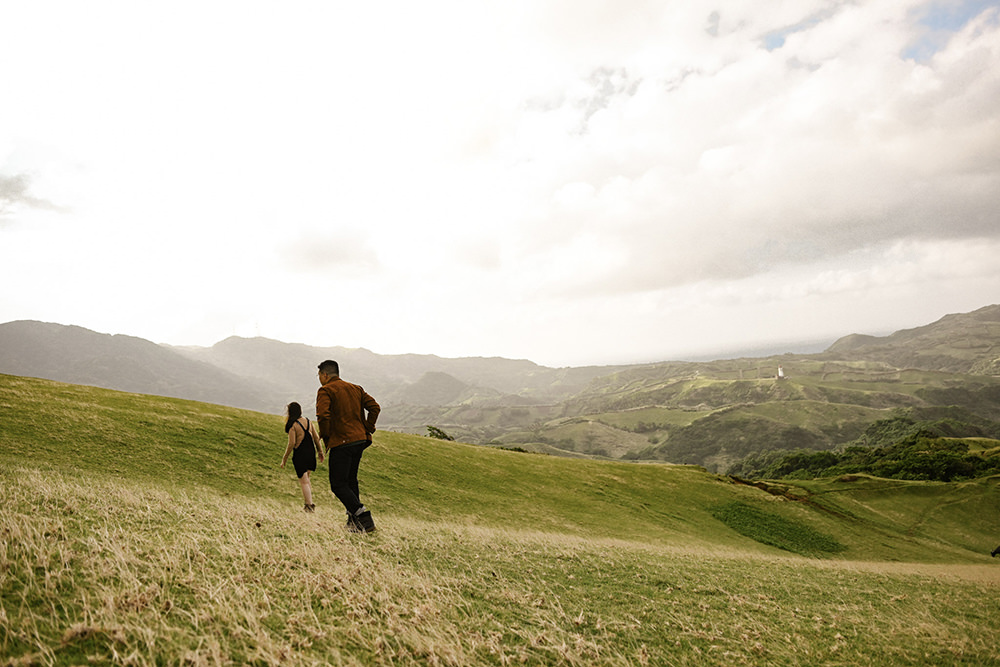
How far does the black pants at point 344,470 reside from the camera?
11.3 m

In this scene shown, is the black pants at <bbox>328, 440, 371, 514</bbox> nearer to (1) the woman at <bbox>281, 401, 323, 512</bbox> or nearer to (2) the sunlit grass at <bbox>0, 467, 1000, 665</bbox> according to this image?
(2) the sunlit grass at <bbox>0, 467, 1000, 665</bbox>

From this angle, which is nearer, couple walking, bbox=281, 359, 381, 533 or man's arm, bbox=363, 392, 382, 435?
couple walking, bbox=281, 359, 381, 533

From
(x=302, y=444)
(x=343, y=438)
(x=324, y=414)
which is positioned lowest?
(x=302, y=444)

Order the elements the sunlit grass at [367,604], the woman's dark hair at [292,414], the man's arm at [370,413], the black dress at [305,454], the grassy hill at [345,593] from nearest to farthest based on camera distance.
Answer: the sunlit grass at [367,604] → the grassy hill at [345,593] → the man's arm at [370,413] → the woman's dark hair at [292,414] → the black dress at [305,454]

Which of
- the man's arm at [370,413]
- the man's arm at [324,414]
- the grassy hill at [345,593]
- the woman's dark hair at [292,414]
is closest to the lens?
the grassy hill at [345,593]

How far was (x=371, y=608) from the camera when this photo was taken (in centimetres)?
673

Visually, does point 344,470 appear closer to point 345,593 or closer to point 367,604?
point 345,593

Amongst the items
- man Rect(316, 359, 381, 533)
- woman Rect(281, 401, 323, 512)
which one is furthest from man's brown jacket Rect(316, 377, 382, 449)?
woman Rect(281, 401, 323, 512)

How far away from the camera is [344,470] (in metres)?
11.4

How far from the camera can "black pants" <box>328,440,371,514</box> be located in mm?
11266

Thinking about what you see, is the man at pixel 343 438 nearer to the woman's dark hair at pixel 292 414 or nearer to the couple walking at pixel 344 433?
the couple walking at pixel 344 433

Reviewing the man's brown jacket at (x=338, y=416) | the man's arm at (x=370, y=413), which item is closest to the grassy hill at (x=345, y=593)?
the man's brown jacket at (x=338, y=416)

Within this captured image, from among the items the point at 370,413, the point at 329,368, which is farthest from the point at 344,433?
the point at 329,368

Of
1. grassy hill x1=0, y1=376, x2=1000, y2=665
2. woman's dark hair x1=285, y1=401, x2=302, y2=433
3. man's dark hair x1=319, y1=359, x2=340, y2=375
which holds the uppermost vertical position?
man's dark hair x1=319, y1=359, x2=340, y2=375
